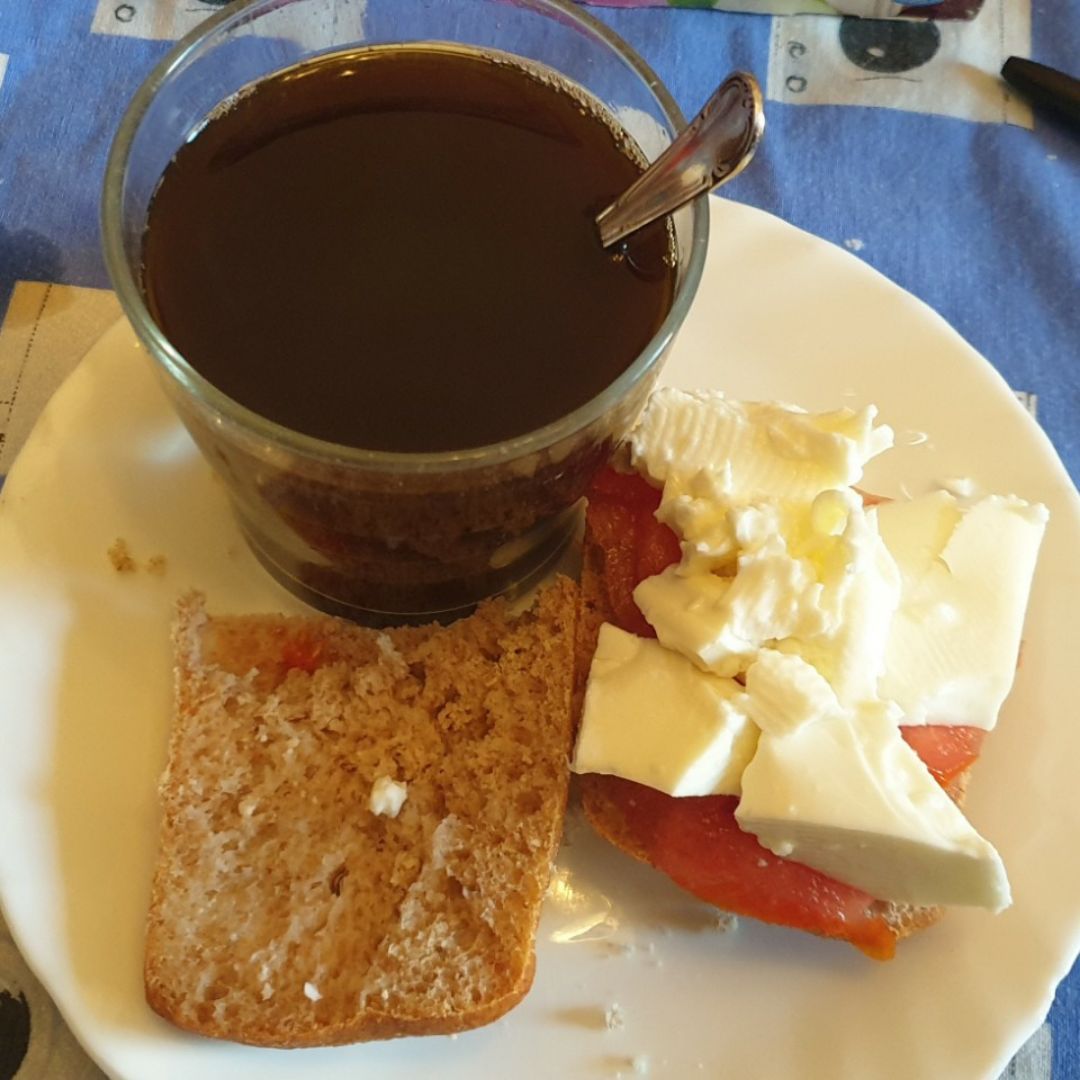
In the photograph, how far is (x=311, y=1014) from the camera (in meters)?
1.13

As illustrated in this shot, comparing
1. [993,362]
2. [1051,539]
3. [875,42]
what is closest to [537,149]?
[1051,539]

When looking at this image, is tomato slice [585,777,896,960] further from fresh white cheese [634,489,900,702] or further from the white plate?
fresh white cheese [634,489,900,702]

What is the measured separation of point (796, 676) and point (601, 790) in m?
0.27

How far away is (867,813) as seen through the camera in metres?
1.11

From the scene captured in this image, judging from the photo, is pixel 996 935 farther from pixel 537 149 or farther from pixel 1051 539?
pixel 537 149

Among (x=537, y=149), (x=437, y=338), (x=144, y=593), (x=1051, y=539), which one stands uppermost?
(x=537, y=149)

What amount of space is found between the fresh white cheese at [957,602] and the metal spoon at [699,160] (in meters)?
0.49

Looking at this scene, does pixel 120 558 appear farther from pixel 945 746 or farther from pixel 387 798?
pixel 945 746

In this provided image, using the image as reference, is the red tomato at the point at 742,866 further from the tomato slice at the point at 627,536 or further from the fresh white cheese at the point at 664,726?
the tomato slice at the point at 627,536

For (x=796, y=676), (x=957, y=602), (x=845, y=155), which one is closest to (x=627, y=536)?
(x=796, y=676)

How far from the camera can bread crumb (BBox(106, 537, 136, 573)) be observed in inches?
53.0

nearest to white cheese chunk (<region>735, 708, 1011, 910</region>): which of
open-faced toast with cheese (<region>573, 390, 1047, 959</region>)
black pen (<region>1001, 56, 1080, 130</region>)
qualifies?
open-faced toast with cheese (<region>573, 390, 1047, 959</region>)

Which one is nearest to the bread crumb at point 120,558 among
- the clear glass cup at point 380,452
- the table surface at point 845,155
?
the clear glass cup at point 380,452

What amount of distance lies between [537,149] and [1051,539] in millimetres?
843
